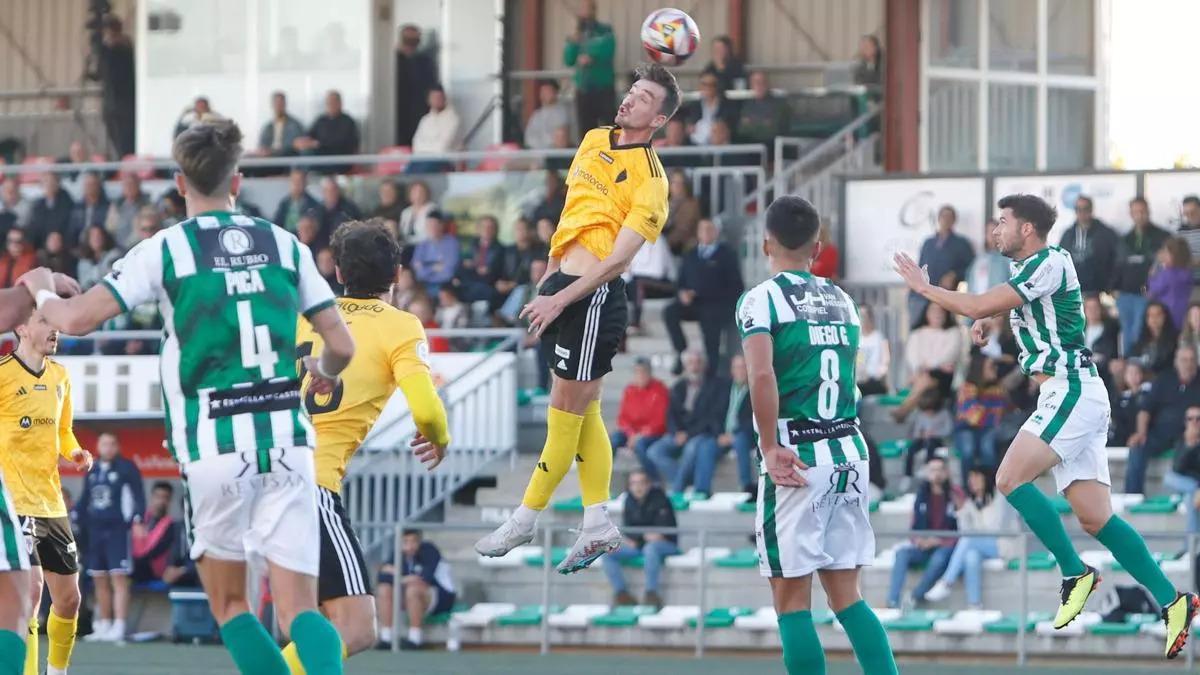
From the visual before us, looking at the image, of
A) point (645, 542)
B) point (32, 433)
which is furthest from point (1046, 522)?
point (645, 542)

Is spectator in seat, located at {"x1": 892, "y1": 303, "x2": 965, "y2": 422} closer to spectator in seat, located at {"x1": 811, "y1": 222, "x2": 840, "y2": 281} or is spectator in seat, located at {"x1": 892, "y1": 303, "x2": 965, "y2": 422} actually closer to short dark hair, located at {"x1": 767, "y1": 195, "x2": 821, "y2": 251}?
spectator in seat, located at {"x1": 811, "y1": 222, "x2": 840, "y2": 281}

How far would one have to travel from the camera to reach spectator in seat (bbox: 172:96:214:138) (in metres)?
23.3

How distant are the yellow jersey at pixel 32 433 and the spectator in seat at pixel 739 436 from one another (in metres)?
7.75

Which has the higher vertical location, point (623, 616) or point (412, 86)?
point (412, 86)

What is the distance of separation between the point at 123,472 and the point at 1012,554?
26.3ft

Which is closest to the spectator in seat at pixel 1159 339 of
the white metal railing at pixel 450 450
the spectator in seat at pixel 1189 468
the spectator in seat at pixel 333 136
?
the spectator in seat at pixel 1189 468

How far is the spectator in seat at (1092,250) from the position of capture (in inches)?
737

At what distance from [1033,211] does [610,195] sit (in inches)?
81.9

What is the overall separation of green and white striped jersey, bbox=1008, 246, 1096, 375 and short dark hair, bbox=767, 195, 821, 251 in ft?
5.50

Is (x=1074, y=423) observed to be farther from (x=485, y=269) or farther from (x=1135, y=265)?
(x=485, y=269)

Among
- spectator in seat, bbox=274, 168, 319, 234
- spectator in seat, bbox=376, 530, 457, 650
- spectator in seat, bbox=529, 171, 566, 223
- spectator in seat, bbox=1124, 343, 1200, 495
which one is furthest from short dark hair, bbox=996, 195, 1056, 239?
spectator in seat, bbox=274, 168, 319, 234

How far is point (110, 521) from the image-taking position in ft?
61.7

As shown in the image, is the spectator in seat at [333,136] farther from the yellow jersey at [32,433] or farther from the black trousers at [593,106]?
the yellow jersey at [32,433]

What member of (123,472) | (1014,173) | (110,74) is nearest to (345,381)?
(123,472)
